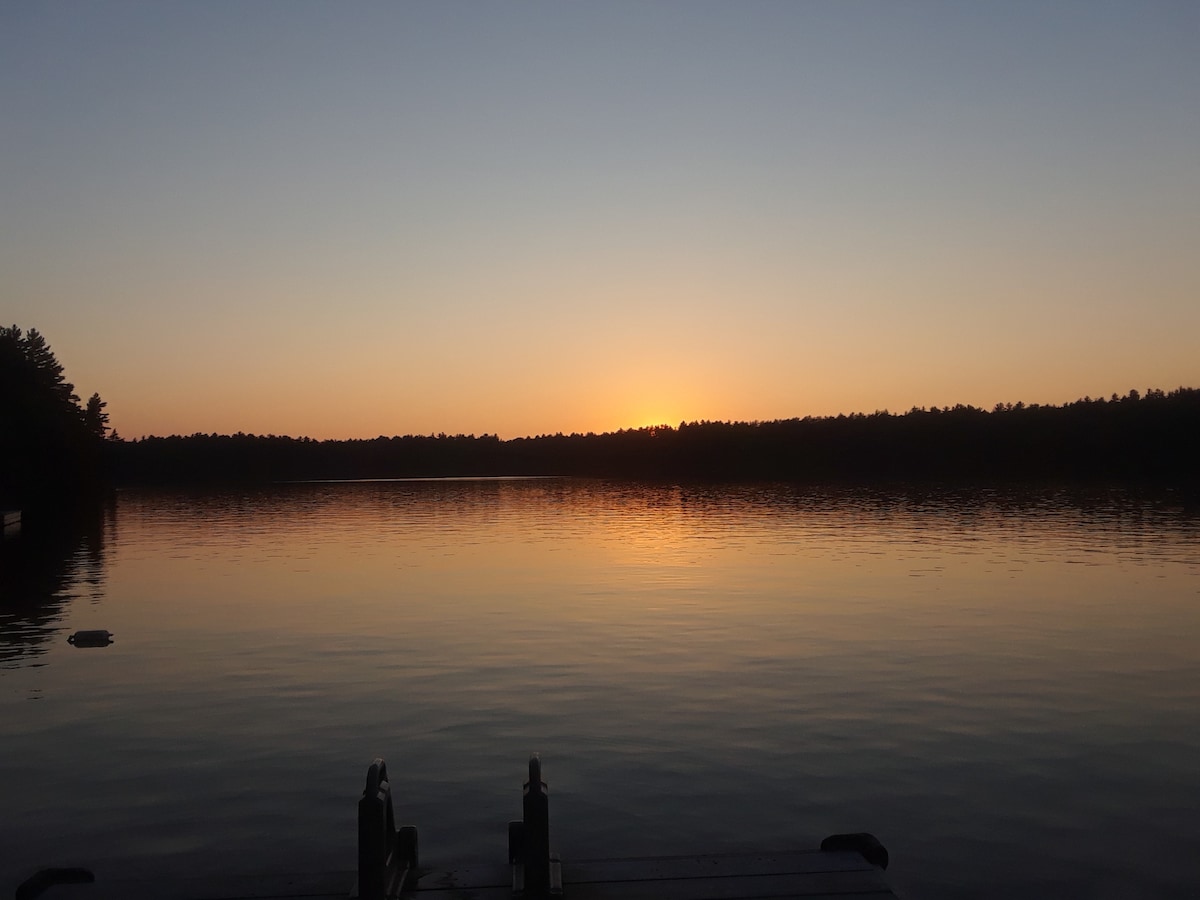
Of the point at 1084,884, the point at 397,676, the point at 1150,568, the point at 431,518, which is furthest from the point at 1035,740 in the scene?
the point at 431,518

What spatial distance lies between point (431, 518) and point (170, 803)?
3192 inches

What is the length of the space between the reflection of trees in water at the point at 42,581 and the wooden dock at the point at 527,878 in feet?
64.4

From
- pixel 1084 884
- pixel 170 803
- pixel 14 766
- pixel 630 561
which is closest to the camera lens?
pixel 1084 884

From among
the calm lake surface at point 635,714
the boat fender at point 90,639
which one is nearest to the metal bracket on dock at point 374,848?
the calm lake surface at point 635,714

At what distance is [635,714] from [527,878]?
34.2 feet

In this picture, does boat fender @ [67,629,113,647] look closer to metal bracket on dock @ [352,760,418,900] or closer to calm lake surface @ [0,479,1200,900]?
calm lake surface @ [0,479,1200,900]

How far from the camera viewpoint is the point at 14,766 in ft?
55.9

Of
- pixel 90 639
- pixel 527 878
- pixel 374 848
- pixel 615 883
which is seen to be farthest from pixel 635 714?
pixel 90 639

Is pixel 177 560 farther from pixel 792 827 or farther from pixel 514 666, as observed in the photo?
pixel 792 827

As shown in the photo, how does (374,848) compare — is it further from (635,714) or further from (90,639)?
(90,639)

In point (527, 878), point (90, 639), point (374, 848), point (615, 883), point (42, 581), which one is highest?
point (374, 848)

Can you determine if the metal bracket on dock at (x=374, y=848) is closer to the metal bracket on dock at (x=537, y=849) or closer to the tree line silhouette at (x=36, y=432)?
the metal bracket on dock at (x=537, y=849)

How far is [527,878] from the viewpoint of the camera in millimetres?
9703

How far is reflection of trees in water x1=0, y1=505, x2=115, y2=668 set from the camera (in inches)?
1228
